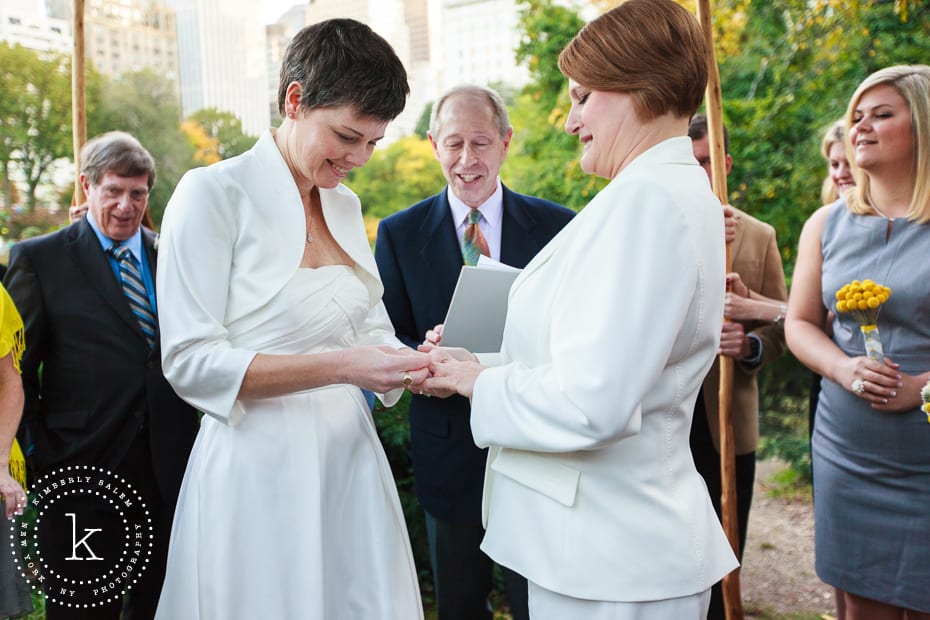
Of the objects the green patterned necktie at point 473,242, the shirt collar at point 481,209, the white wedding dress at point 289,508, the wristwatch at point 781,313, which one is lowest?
the white wedding dress at point 289,508

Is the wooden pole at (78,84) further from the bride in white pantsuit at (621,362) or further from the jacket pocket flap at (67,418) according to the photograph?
the bride in white pantsuit at (621,362)

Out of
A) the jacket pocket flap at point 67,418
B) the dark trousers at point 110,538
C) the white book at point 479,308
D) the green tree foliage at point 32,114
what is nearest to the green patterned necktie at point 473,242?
the white book at point 479,308

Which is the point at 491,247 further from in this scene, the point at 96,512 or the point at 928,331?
the point at 96,512

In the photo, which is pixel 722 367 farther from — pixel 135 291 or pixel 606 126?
pixel 135 291

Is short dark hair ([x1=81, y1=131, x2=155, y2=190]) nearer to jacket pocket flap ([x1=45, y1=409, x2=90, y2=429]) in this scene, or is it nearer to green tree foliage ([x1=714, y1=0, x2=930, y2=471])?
jacket pocket flap ([x1=45, y1=409, x2=90, y2=429])

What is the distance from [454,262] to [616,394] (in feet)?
5.61

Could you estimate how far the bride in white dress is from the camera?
206 centimetres

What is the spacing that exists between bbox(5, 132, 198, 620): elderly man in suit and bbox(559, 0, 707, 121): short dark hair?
2.18 metres

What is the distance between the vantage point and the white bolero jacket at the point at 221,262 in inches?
80.1

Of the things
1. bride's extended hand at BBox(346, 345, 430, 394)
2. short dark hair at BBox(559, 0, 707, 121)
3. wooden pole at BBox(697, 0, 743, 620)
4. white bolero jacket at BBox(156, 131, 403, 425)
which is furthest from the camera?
wooden pole at BBox(697, 0, 743, 620)

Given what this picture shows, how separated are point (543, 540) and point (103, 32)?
26.7ft

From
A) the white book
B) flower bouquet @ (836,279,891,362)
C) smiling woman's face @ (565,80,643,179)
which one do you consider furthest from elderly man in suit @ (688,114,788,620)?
smiling woman's face @ (565,80,643,179)

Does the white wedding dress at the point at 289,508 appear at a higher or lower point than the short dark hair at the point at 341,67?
lower

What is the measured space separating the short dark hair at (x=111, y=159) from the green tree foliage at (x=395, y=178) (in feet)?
15.2
